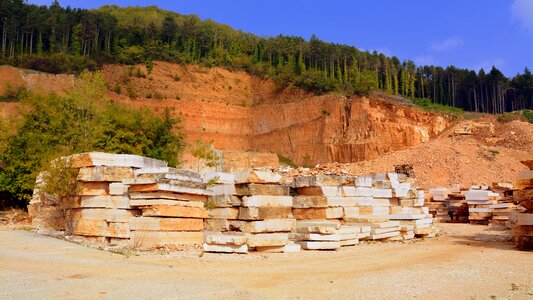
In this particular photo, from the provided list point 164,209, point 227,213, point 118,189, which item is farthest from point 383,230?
point 118,189

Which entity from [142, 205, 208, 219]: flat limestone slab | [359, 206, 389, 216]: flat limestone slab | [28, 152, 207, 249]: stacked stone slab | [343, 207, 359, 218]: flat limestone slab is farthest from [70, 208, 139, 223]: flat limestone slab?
[359, 206, 389, 216]: flat limestone slab

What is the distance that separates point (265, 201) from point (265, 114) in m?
54.4

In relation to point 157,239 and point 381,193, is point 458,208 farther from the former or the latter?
point 157,239

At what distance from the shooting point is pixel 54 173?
10008mm

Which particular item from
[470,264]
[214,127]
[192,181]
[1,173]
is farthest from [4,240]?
[214,127]

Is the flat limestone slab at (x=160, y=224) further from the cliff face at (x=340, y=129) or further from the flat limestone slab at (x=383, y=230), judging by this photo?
the cliff face at (x=340, y=129)

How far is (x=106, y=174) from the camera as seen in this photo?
9.59 metres

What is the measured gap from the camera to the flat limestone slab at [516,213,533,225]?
412 inches

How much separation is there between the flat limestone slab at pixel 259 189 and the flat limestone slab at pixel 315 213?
1.08m

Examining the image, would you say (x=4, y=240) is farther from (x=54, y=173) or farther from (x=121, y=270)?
(x=121, y=270)

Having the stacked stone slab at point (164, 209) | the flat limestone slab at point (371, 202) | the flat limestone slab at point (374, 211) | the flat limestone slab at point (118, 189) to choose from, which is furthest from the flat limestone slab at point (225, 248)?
the flat limestone slab at point (374, 211)

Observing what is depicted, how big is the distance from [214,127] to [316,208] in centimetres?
5219

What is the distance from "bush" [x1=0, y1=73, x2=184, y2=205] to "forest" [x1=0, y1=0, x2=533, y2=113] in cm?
3819

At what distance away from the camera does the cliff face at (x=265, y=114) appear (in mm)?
52094
